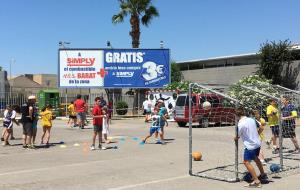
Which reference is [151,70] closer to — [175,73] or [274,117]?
[175,73]

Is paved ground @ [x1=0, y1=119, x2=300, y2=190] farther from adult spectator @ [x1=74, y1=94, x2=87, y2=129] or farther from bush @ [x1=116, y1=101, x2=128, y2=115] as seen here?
bush @ [x1=116, y1=101, x2=128, y2=115]

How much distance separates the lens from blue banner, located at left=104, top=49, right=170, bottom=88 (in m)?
39.5

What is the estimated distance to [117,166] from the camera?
1246 centimetres

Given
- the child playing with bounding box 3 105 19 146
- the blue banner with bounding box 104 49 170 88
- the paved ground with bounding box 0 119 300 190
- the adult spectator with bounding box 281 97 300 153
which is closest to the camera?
the paved ground with bounding box 0 119 300 190

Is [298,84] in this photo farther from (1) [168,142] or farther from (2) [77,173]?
(2) [77,173]

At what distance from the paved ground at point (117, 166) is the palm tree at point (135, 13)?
26084 mm

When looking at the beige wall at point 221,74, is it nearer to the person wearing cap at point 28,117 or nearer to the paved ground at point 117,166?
the paved ground at point 117,166

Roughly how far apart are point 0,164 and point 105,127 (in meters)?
5.74

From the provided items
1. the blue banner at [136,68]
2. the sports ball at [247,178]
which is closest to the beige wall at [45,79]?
the blue banner at [136,68]

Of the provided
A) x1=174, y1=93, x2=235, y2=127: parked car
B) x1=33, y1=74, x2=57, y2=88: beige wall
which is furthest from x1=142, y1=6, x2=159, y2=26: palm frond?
x1=33, y1=74, x2=57, y2=88: beige wall

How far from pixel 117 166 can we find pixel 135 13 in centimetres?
3397

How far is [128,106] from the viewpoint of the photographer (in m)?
43.4

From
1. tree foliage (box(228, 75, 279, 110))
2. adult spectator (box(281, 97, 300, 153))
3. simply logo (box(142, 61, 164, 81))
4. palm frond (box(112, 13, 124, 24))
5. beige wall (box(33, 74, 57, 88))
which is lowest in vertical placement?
adult spectator (box(281, 97, 300, 153))

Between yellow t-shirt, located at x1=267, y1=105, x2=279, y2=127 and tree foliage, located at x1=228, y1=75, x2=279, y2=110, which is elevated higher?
tree foliage, located at x1=228, y1=75, x2=279, y2=110
